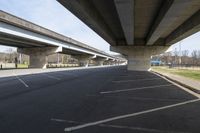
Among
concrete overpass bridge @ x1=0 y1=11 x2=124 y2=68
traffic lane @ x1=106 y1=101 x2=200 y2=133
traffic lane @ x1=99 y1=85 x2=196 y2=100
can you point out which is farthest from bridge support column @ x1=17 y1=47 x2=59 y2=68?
traffic lane @ x1=106 y1=101 x2=200 y2=133

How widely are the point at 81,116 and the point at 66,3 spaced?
763 centimetres

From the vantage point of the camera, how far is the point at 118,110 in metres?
8.63

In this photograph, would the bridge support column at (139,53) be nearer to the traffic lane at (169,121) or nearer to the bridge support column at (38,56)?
the bridge support column at (38,56)

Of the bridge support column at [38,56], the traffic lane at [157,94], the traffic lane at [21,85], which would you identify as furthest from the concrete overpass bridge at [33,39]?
the traffic lane at [157,94]

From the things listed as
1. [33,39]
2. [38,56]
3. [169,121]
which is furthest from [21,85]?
[38,56]

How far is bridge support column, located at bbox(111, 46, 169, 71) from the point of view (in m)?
42.5

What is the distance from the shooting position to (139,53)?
45.3 meters

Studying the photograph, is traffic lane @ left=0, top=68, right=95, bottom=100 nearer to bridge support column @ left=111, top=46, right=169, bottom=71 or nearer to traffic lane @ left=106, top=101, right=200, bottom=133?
traffic lane @ left=106, top=101, right=200, bottom=133

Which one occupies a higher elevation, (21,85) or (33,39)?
(33,39)

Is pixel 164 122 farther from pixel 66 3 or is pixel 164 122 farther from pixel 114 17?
pixel 114 17

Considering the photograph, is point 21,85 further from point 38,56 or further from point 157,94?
point 38,56

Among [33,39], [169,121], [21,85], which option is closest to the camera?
[169,121]

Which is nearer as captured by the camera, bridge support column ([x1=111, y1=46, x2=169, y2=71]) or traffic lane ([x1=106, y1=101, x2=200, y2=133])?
traffic lane ([x1=106, y1=101, x2=200, y2=133])

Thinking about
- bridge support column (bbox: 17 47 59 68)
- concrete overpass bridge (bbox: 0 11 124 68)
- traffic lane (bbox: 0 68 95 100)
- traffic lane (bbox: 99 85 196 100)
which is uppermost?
concrete overpass bridge (bbox: 0 11 124 68)
